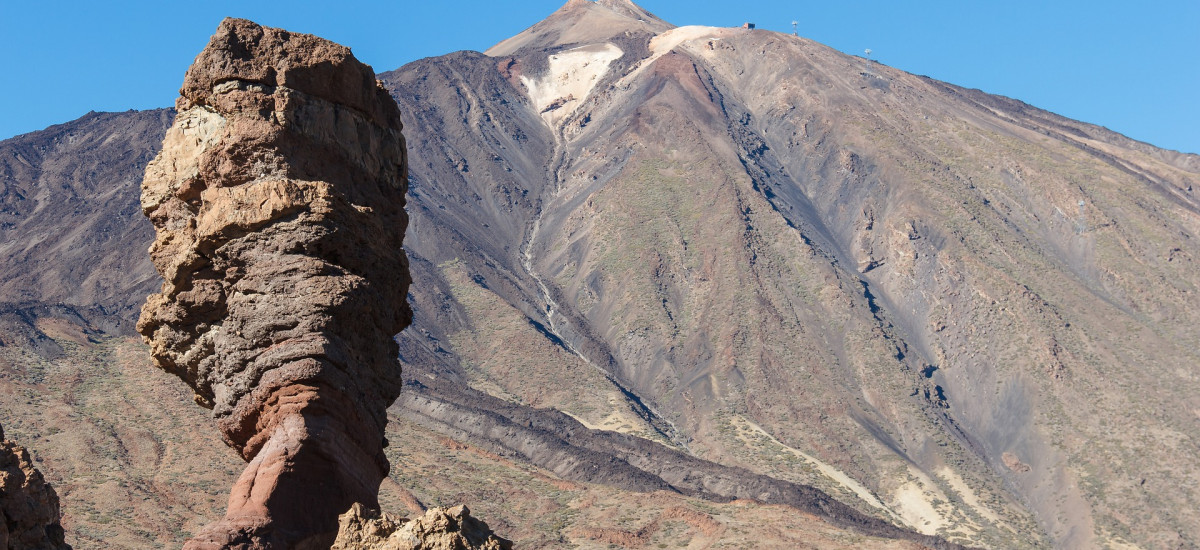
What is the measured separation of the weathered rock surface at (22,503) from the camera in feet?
42.0

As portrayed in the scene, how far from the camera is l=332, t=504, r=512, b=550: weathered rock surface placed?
12.5m

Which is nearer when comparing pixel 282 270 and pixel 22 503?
pixel 22 503

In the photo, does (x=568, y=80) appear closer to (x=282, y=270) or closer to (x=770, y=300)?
(x=770, y=300)

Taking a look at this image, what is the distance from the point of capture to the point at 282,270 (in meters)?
17.1

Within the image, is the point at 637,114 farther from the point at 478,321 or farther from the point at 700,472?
the point at 700,472

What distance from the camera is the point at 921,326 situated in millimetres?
119688

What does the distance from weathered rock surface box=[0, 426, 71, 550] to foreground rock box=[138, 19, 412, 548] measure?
2319mm

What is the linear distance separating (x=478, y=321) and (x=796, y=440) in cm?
3087

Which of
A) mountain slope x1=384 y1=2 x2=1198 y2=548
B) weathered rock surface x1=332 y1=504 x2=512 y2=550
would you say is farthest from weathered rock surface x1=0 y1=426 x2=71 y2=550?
mountain slope x1=384 y1=2 x2=1198 y2=548

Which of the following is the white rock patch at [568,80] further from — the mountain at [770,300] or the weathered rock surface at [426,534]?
the weathered rock surface at [426,534]

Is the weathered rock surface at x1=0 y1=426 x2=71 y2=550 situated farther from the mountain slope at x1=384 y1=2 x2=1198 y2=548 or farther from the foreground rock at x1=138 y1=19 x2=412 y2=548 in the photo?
the mountain slope at x1=384 y1=2 x2=1198 y2=548

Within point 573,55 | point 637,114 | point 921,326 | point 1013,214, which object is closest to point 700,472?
point 921,326

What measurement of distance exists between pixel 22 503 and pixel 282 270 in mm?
4917

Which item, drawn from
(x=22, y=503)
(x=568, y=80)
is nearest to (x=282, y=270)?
(x=22, y=503)
